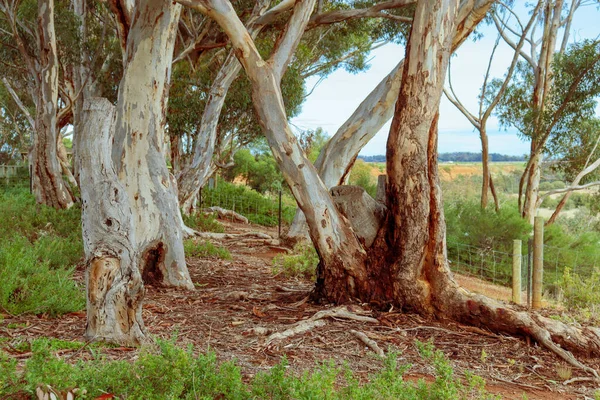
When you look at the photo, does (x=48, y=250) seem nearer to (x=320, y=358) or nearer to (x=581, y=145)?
(x=320, y=358)

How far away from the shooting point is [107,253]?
3.96 meters

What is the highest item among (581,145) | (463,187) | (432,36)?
(432,36)

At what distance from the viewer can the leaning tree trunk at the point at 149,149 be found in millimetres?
6953

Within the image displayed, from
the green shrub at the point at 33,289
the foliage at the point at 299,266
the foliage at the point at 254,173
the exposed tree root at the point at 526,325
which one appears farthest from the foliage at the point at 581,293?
the foliage at the point at 254,173

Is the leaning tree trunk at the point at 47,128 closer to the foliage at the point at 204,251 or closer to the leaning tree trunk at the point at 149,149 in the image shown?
the foliage at the point at 204,251

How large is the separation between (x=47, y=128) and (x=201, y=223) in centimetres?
359

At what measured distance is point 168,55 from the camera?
24.1ft

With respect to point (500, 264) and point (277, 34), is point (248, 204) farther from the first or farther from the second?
point (500, 264)

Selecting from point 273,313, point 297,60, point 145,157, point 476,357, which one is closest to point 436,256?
point 476,357

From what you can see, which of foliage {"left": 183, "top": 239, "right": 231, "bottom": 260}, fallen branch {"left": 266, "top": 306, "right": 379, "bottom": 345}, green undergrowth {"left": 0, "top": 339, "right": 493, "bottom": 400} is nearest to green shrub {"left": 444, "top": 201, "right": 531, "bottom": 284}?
foliage {"left": 183, "top": 239, "right": 231, "bottom": 260}

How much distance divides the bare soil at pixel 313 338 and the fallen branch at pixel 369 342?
3 centimetres

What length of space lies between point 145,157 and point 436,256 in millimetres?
3416

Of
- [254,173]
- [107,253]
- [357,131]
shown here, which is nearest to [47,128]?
[357,131]

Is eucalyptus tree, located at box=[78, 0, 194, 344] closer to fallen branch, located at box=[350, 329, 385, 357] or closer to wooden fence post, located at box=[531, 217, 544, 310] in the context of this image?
fallen branch, located at box=[350, 329, 385, 357]
